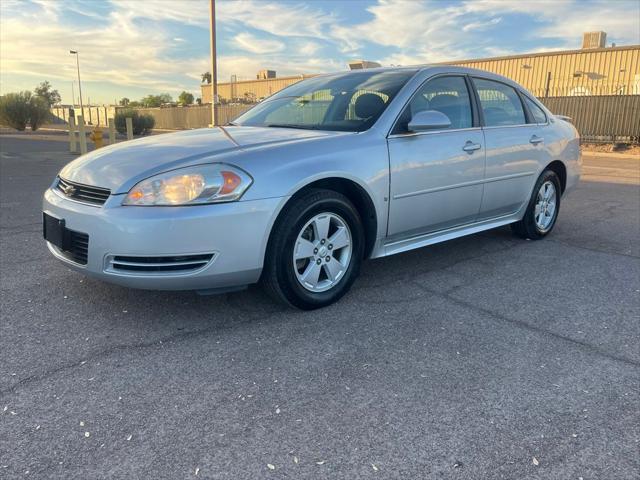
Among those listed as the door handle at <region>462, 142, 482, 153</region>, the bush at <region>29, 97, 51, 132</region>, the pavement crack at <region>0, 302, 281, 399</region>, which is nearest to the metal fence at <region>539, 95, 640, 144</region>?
the door handle at <region>462, 142, 482, 153</region>

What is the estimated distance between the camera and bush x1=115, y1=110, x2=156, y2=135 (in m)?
29.5

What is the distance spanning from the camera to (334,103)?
13.6ft

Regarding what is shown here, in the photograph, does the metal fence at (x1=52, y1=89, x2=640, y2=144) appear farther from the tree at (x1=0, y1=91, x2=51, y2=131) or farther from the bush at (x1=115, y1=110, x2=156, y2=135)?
the tree at (x1=0, y1=91, x2=51, y2=131)

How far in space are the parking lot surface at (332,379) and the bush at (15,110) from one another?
1178 inches

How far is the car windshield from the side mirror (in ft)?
0.85

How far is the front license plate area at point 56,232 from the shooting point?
314 centimetres

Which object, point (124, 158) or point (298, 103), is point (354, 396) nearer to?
point (124, 158)

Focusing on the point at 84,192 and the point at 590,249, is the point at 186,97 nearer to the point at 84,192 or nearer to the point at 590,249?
the point at 590,249

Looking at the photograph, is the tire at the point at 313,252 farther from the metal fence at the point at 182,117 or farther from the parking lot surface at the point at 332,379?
the metal fence at the point at 182,117

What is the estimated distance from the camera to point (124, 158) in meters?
3.28

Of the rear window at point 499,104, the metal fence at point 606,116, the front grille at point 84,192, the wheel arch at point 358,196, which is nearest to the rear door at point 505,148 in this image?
the rear window at point 499,104

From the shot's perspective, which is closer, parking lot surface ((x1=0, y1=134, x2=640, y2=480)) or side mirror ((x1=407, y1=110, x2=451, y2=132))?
parking lot surface ((x1=0, y1=134, x2=640, y2=480))

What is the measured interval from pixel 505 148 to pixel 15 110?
31607 mm

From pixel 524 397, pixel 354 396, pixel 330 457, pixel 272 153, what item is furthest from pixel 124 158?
pixel 524 397
